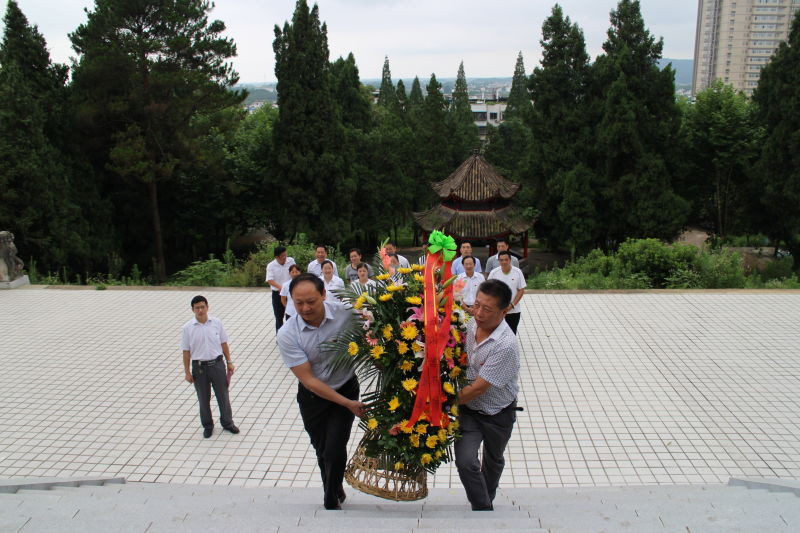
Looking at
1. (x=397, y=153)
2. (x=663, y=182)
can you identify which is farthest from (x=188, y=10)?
(x=663, y=182)

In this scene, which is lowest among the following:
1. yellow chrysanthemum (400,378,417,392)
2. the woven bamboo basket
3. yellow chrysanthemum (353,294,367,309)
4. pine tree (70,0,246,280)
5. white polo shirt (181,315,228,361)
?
the woven bamboo basket

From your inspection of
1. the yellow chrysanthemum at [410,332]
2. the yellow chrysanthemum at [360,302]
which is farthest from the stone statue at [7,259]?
the yellow chrysanthemum at [410,332]

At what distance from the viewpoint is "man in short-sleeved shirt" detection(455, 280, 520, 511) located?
3.52 m

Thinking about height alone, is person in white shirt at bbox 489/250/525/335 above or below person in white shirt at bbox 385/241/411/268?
below

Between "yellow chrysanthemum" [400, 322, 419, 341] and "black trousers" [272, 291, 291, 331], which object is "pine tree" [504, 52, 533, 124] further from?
"yellow chrysanthemum" [400, 322, 419, 341]

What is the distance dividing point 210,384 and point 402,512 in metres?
2.86

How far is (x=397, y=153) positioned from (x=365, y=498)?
31.9m

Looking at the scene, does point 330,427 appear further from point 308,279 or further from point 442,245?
point 442,245

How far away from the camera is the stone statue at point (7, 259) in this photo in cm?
1169

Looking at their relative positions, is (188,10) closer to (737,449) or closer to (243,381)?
(243,381)

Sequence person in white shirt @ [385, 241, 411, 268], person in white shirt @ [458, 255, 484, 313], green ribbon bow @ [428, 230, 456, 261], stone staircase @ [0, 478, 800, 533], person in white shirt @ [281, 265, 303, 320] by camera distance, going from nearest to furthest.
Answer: stone staircase @ [0, 478, 800, 533] → green ribbon bow @ [428, 230, 456, 261] → person in white shirt @ [385, 241, 411, 268] → person in white shirt @ [281, 265, 303, 320] → person in white shirt @ [458, 255, 484, 313]

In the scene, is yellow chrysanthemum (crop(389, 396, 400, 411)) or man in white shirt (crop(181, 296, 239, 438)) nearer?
yellow chrysanthemum (crop(389, 396, 400, 411))

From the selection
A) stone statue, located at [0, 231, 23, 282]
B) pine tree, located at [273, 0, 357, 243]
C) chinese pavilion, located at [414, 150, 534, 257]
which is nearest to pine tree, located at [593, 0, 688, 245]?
chinese pavilion, located at [414, 150, 534, 257]

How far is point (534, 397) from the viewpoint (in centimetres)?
683
